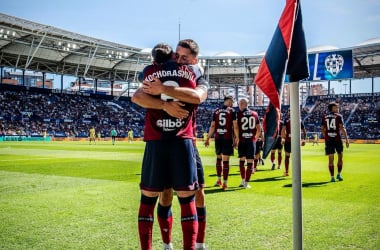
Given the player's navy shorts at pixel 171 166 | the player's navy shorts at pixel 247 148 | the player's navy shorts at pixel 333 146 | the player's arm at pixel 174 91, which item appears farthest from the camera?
the player's navy shorts at pixel 333 146

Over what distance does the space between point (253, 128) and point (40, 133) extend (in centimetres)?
4733

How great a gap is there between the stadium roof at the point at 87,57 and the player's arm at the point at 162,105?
41.7 metres

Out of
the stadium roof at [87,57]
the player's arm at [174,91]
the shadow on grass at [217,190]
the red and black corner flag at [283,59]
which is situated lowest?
the shadow on grass at [217,190]

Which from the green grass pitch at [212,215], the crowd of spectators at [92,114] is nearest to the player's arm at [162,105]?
the green grass pitch at [212,215]

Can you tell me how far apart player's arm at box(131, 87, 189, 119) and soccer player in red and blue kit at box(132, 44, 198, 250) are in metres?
0.05

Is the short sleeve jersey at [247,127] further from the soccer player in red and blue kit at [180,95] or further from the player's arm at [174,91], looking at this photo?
the player's arm at [174,91]

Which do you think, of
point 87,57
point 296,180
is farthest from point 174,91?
point 87,57

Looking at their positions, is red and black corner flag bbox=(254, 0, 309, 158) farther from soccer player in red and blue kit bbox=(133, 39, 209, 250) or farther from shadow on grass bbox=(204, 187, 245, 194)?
shadow on grass bbox=(204, 187, 245, 194)

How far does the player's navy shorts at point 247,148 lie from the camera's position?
955 cm

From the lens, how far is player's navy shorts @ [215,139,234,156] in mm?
8961

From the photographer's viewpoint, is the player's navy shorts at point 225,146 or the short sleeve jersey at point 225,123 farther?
the short sleeve jersey at point 225,123

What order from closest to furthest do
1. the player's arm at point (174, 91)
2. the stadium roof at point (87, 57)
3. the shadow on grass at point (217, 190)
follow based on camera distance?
1. the player's arm at point (174, 91)
2. the shadow on grass at point (217, 190)
3. the stadium roof at point (87, 57)

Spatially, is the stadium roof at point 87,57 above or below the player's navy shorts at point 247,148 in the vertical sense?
above

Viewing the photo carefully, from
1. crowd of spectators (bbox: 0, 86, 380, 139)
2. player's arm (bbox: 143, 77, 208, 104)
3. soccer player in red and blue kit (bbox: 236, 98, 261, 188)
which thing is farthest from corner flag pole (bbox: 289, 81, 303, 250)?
crowd of spectators (bbox: 0, 86, 380, 139)
